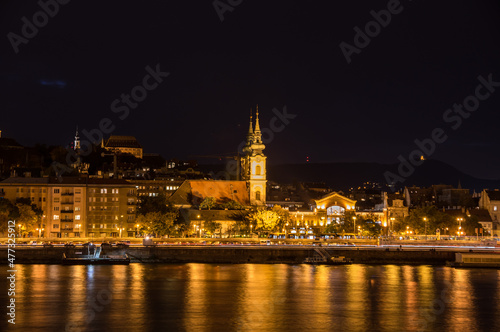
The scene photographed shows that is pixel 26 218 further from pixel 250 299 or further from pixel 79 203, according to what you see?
pixel 250 299

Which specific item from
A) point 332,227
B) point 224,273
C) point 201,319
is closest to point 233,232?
point 332,227

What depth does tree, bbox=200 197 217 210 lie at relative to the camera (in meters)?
93.3

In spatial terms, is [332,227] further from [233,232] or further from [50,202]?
[50,202]

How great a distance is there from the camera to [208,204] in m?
93.8

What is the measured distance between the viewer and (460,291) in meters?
52.4

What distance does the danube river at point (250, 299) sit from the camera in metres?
41.2

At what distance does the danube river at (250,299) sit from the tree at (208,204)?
28988 millimetres

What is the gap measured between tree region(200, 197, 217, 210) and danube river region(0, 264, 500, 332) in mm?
28988

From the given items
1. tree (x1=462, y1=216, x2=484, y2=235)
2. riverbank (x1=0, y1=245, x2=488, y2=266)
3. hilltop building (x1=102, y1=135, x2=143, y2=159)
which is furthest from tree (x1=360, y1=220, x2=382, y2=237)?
hilltop building (x1=102, y1=135, x2=143, y2=159)

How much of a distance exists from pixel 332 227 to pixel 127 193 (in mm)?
24126

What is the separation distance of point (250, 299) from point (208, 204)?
4600 cm

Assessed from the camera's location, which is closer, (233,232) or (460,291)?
(460,291)

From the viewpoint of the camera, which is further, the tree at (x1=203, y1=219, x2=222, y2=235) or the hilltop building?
the hilltop building

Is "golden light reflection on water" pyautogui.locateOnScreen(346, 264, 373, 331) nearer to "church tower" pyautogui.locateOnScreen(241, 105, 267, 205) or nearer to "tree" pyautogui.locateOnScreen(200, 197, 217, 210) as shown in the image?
"tree" pyautogui.locateOnScreen(200, 197, 217, 210)
